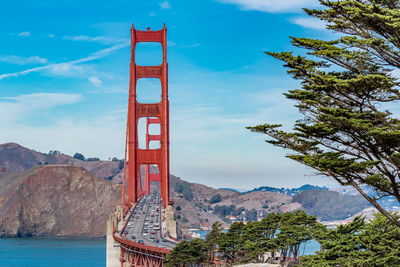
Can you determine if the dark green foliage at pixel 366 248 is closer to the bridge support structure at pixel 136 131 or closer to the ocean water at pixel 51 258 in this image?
the bridge support structure at pixel 136 131

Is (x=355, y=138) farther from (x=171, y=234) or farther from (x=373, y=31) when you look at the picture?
(x=171, y=234)

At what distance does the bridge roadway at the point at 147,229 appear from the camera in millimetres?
56206

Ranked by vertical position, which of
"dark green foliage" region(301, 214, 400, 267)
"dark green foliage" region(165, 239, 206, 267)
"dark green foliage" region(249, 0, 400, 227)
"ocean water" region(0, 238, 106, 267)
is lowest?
"ocean water" region(0, 238, 106, 267)

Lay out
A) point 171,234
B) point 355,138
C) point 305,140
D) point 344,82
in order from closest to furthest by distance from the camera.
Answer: point 344,82
point 355,138
point 305,140
point 171,234

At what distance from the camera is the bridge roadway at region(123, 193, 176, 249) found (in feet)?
184

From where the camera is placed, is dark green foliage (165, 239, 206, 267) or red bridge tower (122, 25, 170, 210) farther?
red bridge tower (122, 25, 170, 210)

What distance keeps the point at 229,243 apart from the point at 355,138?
28.1 m

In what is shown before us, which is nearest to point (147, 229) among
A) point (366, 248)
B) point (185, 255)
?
point (185, 255)

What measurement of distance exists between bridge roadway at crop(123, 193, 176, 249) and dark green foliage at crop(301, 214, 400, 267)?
23031mm

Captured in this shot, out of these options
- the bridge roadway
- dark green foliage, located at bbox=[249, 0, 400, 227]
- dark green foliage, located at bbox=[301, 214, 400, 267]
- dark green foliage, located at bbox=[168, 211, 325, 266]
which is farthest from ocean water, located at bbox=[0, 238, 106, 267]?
dark green foliage, located at bbox=[249, 0, 400, 227]

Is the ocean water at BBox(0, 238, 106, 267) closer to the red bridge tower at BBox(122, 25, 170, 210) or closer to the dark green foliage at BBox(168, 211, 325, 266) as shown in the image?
the red bridge tower at BBox(122, 25, 170, 210)

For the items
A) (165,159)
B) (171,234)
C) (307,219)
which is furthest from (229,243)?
(165,159)

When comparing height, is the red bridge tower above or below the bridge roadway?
above

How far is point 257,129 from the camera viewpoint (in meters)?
19.1
